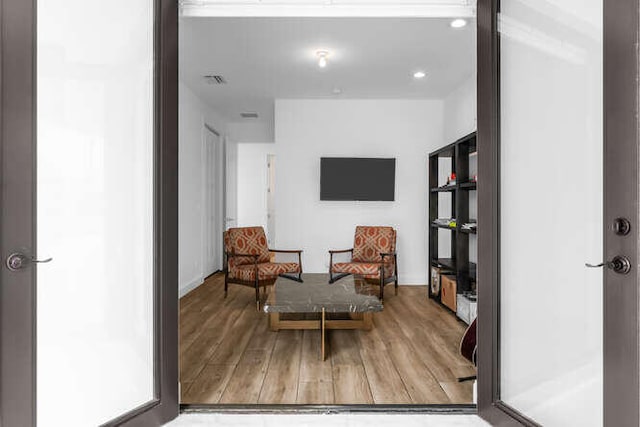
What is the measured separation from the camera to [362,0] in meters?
1.96

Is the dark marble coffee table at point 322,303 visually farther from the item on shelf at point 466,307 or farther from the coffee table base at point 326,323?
the item on shelf at point 466,307

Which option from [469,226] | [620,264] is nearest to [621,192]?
[620,264]

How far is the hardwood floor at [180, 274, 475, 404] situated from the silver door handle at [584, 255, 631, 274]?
1190mm

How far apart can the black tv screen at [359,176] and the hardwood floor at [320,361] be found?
1805 mm

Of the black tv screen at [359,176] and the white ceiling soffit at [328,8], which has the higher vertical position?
the white ceiling soffit at [328,8]

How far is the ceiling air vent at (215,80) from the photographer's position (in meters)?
4.16

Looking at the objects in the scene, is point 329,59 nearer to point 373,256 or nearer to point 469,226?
point 469,226

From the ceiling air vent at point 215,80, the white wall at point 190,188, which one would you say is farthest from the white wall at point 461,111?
the white wall at point 190,188

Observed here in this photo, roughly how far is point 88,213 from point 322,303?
1615 millimetres

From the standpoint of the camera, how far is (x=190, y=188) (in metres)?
4.76

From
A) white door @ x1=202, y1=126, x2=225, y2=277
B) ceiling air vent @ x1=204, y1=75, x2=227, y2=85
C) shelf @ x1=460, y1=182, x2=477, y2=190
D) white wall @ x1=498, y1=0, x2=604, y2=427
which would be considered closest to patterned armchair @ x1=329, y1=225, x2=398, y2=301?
shelf @ x1=460, y1=182, x2=477, y2=190

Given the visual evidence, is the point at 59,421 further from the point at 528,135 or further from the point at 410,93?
the point at 410,93

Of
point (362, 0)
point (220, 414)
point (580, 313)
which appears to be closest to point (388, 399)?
point (220, 414)

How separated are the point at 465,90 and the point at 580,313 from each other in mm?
3539
